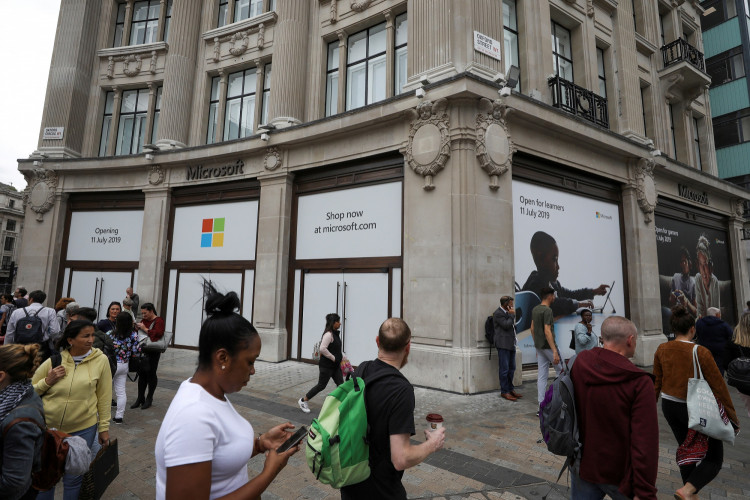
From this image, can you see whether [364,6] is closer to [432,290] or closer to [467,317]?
[432,290]

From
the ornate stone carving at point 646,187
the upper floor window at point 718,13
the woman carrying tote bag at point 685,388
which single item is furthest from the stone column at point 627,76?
the upper floor window at point 718,13

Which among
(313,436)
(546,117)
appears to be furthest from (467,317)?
(313,436)

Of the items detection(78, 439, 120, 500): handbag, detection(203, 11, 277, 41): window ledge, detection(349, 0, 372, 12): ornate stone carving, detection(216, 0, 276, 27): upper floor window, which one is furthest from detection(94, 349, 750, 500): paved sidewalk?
detection(216, 0, 276, 27): upper floor window

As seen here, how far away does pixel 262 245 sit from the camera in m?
11.1

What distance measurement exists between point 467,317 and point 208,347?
6707 mm

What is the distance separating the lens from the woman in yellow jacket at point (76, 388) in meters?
2.97

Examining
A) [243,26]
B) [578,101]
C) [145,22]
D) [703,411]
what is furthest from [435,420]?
[145,22]

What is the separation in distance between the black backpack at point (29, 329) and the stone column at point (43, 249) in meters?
9.38

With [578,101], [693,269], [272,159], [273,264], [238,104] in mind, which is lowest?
[273,264]

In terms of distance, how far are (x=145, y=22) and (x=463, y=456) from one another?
19.0m

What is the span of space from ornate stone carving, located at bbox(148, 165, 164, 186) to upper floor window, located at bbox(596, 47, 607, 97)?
1504 cm

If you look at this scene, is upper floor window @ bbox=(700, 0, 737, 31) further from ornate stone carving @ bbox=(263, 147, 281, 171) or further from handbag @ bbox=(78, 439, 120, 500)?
handbag @ bbox=(78, 439, 120, 500)

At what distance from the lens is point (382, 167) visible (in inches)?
381

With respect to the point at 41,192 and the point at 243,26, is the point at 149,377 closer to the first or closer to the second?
the point at 243,26
